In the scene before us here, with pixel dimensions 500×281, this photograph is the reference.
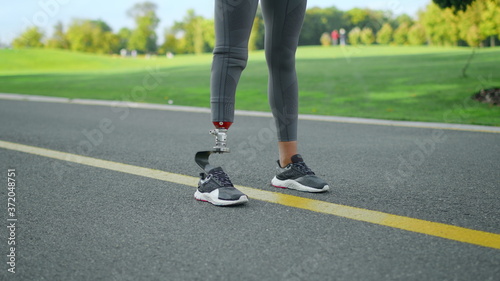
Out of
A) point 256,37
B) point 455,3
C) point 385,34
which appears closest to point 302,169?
point 455,3

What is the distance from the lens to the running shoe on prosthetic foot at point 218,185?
7.99 ft

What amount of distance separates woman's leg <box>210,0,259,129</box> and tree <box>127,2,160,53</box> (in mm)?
112864

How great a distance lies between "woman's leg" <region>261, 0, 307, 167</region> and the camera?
271cm

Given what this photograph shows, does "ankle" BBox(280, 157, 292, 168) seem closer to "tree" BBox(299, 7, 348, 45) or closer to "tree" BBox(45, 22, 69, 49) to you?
"tree" BBox(299, 7, 348, 45)

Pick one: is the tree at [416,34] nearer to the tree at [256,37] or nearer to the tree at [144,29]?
the tree at [256,37]

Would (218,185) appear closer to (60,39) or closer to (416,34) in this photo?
(416,34)

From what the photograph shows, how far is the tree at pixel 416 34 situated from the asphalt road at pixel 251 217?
71.5 meters

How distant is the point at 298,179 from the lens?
2.78 metres

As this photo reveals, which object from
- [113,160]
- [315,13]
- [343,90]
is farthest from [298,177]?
[315,13]

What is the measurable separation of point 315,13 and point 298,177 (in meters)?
113

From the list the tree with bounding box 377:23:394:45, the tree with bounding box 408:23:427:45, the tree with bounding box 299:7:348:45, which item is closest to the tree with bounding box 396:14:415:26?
the tree with bounding box 408:23:427:45

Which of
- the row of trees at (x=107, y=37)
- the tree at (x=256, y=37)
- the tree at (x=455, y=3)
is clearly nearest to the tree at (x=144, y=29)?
the row of trees at (x=107, y=37)

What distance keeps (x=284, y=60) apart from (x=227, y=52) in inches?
15.5

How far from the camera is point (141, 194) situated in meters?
2.71
